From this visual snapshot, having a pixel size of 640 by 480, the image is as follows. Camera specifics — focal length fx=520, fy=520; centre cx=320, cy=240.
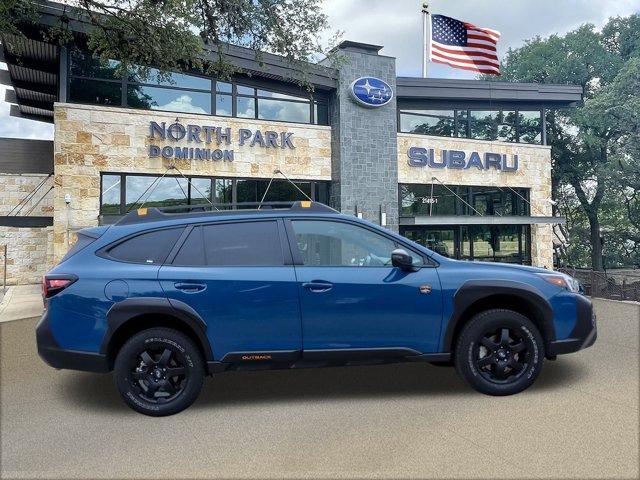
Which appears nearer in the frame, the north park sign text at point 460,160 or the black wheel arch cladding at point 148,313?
the black wheel arch cladding at point 148,313

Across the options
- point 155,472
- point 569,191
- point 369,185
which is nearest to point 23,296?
point 369,185

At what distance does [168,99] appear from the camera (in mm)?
14914

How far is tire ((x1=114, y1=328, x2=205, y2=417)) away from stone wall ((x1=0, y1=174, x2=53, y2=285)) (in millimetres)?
15515

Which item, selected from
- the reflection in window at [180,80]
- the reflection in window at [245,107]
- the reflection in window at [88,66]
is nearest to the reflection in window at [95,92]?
the reflection in window at [88,66]

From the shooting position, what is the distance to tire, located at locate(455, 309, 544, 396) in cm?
469

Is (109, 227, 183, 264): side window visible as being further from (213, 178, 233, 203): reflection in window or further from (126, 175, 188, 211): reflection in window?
(213, 178, 233, 203): reflection in window

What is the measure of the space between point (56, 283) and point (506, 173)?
18.8 meters

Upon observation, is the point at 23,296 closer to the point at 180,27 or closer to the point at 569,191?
the point at 180,27

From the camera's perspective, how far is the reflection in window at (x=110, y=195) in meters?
14.1

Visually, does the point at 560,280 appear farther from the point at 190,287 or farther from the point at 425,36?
the point at 425,36

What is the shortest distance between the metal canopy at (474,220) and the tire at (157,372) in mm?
14061

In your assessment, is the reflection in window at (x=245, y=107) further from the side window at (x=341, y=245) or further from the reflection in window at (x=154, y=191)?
the side window at (x=341, y=245)

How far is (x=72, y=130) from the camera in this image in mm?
13539

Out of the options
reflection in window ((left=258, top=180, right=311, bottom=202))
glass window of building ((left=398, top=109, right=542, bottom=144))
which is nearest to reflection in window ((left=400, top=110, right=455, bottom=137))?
glass window of building ((left=398, top=109, right=542, bottom=144))
